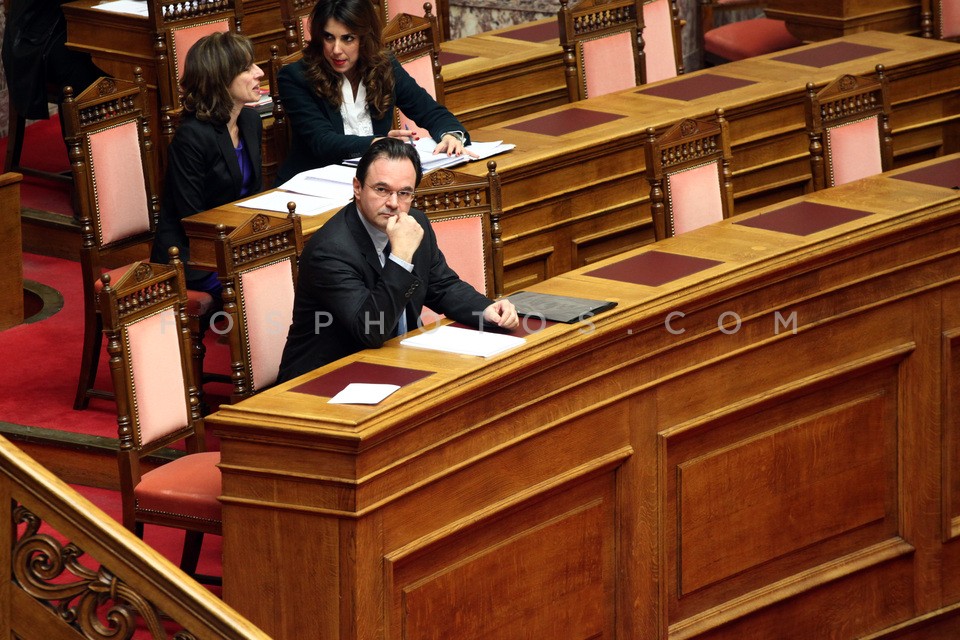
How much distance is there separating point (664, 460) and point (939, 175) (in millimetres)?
1385

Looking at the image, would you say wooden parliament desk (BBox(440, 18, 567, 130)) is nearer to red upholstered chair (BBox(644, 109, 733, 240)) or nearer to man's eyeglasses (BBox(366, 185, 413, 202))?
red upholstered chair (BBox(644, 109, 733, 240))

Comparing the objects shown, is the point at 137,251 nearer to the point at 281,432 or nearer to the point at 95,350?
the point at 95,350

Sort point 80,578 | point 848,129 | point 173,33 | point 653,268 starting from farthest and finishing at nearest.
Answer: point 173,33 < point 848,129 < point 653,268 < point 80,578

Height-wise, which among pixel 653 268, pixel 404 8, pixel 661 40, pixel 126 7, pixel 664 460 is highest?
pixel 126 7

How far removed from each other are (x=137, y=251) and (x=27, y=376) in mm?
558

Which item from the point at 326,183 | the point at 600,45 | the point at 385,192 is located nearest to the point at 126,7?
the point at 326,183

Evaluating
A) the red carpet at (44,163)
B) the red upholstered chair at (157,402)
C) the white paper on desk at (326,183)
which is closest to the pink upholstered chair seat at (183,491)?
the red upholstered chair at (157,402)

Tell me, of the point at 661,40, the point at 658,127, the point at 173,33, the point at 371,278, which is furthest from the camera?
the point at 661,40

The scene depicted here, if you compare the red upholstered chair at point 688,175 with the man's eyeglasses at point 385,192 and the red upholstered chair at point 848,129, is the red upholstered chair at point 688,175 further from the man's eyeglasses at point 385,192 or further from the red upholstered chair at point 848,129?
the man's eyeglasses at point 385,192

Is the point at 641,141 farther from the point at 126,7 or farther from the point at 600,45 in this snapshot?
the point at 126,7

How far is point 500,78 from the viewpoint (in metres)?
5.66

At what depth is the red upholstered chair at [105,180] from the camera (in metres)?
4.29

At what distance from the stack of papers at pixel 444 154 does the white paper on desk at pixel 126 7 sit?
3.72 ft

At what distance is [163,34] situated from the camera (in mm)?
5012
